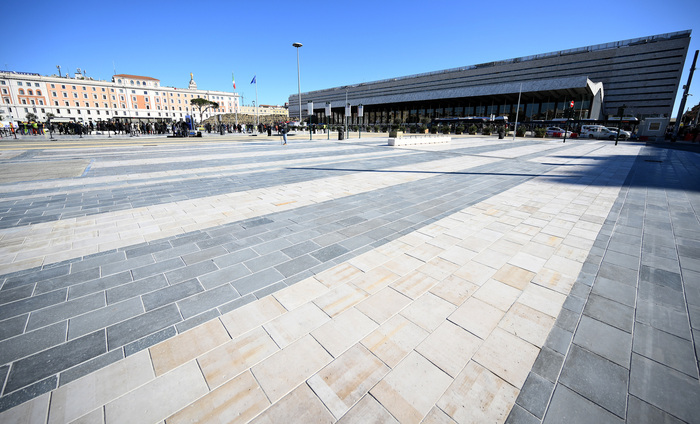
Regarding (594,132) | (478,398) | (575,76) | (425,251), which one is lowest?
(478,398)

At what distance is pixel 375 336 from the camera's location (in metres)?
2.43

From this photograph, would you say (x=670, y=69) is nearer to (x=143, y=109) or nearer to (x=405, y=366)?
(x=405, y=366)

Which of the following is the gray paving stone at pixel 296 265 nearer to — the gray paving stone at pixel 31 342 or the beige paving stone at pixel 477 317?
the beige paving stone at pixel 477 317

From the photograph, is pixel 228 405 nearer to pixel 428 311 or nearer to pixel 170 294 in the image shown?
pixel 170 294

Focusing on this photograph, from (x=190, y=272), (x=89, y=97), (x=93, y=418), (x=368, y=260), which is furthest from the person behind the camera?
(x=89, y=97)

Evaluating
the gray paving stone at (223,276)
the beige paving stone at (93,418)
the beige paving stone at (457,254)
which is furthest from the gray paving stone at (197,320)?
the beige paving stone at (457,254)

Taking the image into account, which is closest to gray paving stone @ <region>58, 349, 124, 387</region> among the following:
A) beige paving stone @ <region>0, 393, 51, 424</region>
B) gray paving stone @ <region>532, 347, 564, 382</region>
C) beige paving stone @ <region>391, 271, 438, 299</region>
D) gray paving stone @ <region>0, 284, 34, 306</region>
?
beige paving stone @ <region>0, 393, 51, 424</region>

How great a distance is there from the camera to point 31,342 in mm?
2359

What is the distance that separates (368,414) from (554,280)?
110 inches

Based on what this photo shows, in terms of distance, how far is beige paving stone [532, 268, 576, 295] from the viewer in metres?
3.17

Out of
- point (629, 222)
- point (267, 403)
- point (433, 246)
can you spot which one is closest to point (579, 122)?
point (629, 222)

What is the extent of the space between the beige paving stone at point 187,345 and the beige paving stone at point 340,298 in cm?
90

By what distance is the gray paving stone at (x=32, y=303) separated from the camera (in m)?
2.71

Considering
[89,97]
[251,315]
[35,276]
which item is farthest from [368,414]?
[89,97]
